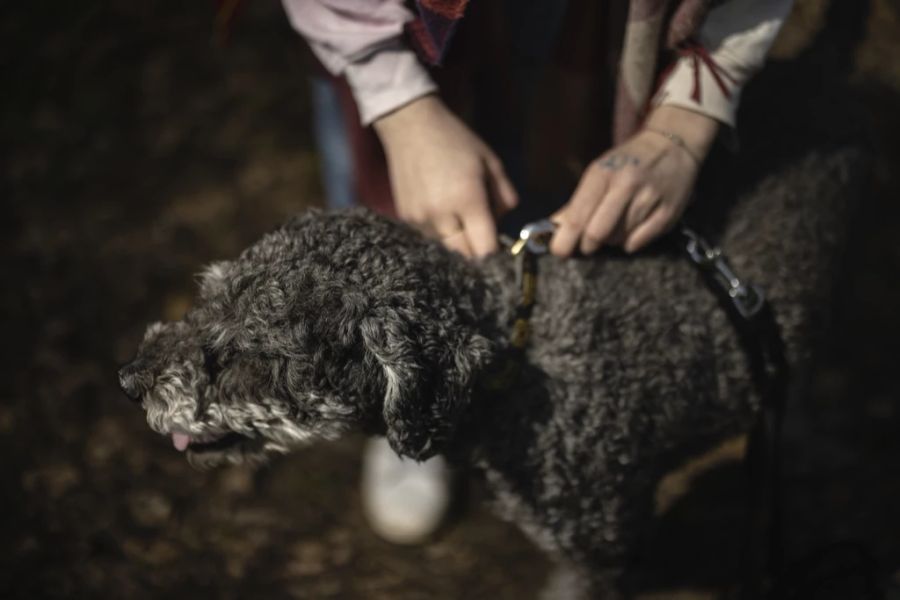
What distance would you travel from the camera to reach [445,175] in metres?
1.96

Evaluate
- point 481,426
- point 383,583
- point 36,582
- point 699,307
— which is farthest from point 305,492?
point 699,307

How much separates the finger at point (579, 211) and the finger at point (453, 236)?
23 cm

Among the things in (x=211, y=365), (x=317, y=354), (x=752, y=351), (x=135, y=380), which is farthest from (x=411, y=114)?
(x=752, y=351)

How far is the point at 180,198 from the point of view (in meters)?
3.99

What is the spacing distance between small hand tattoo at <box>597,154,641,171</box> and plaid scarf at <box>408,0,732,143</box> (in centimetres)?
17

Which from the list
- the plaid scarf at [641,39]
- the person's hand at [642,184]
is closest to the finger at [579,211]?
the person's hand at [642,184]

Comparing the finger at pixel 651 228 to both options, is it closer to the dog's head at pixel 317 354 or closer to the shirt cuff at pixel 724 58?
the shirt cuff at pixel 724 58

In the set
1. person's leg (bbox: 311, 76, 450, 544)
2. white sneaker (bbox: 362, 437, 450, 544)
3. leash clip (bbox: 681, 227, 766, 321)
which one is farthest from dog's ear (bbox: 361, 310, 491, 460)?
white sneaker (bbox: 362, 437, 450, 544)

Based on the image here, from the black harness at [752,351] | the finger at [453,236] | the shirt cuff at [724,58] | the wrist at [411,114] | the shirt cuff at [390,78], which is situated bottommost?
the black harness at [752,351]

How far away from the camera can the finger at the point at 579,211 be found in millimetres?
1964

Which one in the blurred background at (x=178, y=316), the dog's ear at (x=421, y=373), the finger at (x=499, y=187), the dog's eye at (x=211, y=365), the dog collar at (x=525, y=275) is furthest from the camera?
the blurred background at (x=178, y=316)

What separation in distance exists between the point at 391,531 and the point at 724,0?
215 cm

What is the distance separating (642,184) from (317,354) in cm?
92

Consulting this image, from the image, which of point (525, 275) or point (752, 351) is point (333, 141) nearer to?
point (525, 275)
